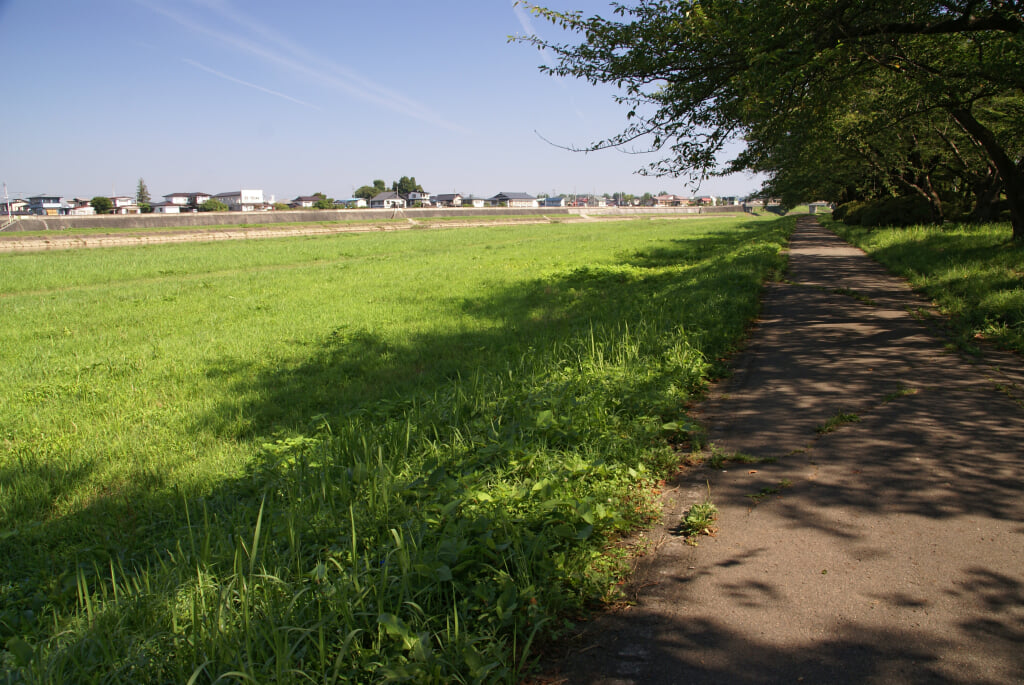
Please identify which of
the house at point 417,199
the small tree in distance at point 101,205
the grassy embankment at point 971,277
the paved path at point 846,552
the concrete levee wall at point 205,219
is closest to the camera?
the paved path at point 846,552

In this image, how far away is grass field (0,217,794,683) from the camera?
2729 mm

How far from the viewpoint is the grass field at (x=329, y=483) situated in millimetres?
2729

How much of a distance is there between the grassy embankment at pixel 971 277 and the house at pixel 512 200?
5462 inches

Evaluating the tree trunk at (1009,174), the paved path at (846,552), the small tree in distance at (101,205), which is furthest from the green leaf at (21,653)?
the small tree in distance at (101,205)

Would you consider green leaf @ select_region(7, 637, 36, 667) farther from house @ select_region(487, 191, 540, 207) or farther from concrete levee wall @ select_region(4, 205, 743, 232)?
house @ select_region(487, 191, 540, 207)

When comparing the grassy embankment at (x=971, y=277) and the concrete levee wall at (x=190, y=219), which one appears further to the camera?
the concrete levee wall at (x=190, y=219)

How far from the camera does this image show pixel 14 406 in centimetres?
754

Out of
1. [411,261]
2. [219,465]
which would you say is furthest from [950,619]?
[411,261]

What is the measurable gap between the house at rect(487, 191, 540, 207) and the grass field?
146 meters

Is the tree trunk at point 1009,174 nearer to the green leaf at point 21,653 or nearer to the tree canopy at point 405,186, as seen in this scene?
the green leaf at point 21,653

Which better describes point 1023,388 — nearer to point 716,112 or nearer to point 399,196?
point 716,112

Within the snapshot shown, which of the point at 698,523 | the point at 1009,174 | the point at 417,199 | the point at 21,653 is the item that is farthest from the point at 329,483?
the point at 417,199

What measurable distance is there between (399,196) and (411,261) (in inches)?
5464

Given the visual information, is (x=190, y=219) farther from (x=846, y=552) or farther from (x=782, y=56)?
(x=846, y=552)
